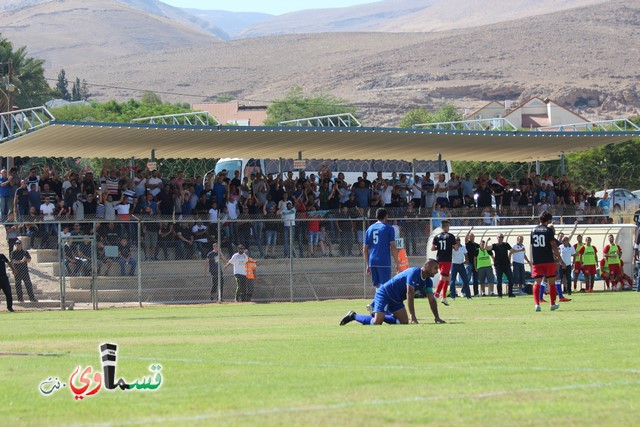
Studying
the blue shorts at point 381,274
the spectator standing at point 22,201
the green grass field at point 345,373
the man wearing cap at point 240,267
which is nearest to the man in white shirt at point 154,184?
the spectator standing at point 22,201

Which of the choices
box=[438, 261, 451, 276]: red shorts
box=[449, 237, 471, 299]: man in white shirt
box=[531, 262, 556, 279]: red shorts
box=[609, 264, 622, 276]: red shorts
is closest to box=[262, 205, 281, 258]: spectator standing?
box=[449, 237, 471, 299]: man in white shirt

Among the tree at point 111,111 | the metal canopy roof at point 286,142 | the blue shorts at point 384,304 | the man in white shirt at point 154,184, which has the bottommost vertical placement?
the blue shorts at point 384,304

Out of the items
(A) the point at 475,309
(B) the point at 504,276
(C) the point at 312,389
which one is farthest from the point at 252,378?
(B) the point at 504,276

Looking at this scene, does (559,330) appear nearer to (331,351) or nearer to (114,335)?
(331,351)

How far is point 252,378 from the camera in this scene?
9.59 meters

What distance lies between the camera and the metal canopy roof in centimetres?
3331

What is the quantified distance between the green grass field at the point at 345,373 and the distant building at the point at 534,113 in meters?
135

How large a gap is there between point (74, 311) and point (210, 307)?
3.27m

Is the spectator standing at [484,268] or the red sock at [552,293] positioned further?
the spectator standing at [484,268]

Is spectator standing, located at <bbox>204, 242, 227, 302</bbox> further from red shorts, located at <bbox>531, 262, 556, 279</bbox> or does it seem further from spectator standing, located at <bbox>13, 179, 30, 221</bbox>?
red shorts, located at <bbox>531, 262, 556, 279</bbox>

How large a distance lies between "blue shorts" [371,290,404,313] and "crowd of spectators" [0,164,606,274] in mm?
12496

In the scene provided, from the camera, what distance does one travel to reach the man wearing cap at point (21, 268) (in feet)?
87.8

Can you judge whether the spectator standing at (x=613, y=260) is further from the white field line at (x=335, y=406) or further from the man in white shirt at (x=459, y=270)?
the white field line at (x=335, y=406)

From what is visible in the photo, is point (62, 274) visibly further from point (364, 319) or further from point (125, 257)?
point (364, 319)
